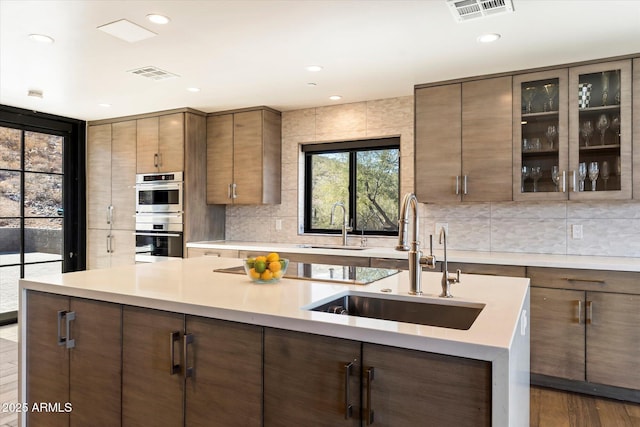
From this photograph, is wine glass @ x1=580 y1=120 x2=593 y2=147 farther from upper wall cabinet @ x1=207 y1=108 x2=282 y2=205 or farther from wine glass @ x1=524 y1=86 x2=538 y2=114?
upper wall cabinet @ x1=207 y1=108 x2=282 y2=205

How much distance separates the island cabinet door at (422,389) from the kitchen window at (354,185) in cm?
309

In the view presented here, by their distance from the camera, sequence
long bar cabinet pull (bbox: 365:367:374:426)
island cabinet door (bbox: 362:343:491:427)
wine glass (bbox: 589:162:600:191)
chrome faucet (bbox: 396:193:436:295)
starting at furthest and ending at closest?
wine glass (bbox: 589:162:600:191) < chrome faucet (bbox: 396:193:436:295) < long bar cabinet pull (bbox: 365:367:374:426) < island cabinet door (bbox: 362:343:491:427)

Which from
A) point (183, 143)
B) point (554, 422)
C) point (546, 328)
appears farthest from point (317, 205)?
point (554, 422)

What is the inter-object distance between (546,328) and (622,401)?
0.63 meters

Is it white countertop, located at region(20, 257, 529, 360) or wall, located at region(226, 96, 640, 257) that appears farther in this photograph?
wall, located at region(226, 96, 640, 257)

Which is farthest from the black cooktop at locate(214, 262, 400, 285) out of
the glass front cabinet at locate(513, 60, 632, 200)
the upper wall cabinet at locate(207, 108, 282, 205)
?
the upper wall cabinet at locate(207, 108, 282, 205)

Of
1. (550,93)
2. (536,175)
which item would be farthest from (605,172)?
(550,93)

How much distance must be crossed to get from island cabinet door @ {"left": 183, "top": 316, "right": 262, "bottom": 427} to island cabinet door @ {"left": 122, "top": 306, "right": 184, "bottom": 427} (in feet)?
0.19

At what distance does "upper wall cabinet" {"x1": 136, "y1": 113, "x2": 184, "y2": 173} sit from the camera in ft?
15.3

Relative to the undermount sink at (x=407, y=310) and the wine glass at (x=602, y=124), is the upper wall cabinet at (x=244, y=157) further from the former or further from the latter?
the wine glass at (x=602, y=124)

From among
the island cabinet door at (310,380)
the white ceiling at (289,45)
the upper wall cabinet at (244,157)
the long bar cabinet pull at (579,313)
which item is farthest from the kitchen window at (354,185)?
the island cabinet door at (310,380)

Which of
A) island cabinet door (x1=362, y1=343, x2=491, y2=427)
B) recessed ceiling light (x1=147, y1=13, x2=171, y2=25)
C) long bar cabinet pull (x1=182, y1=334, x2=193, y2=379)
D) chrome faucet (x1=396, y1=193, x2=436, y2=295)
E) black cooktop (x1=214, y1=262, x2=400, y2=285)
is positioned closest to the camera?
island cabinet door (x1=362, y1=343, x2=491, y2=427)

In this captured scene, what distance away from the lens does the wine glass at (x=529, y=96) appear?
3.37m

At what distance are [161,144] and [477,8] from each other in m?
3.56
